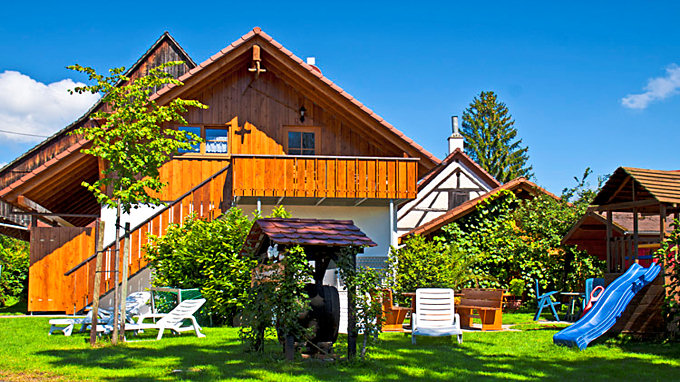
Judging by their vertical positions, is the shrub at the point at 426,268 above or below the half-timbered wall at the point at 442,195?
below

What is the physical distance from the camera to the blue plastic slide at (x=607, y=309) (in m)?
11.0

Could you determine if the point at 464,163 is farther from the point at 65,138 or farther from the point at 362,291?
the point at 362,291

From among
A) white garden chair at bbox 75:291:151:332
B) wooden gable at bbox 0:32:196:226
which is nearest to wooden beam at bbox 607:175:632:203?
white garden chair at bbox 75:291:151:332

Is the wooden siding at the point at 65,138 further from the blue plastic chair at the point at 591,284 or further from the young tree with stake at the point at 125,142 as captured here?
the blue plastic chair at the point at 591,284

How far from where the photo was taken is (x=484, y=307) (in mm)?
13898

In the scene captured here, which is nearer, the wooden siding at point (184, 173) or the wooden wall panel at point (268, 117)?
the wooden siding at point (184, 173)

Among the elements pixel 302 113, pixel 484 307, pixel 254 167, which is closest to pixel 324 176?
pixel 254 167

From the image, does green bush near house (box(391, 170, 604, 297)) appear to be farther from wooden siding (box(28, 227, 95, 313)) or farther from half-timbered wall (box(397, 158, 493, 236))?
wooden siding (box(28, 227, 95, 313))

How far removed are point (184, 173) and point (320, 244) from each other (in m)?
10.8

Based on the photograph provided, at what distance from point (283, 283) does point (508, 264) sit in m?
13.7

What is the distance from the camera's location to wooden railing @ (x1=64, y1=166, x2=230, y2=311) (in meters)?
15.8

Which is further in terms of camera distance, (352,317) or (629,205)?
(629,205)

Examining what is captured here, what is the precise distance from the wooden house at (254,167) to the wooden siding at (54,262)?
25 millimetres

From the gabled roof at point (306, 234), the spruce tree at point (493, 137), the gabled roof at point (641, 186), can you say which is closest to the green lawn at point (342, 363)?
the gabled roof at point (306, 234)
